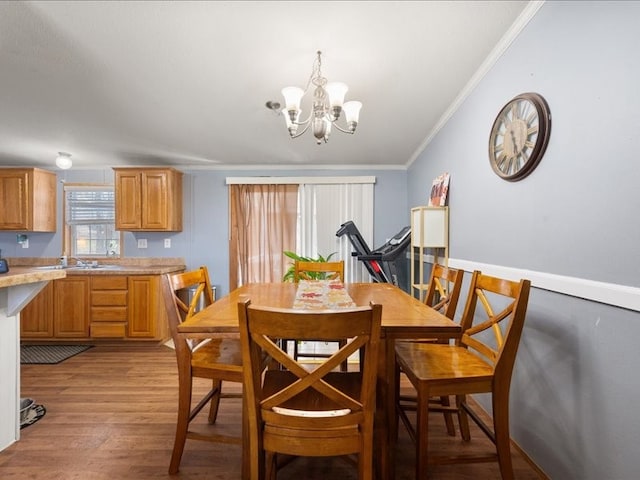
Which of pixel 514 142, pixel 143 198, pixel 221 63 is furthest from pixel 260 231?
pixel 514 142

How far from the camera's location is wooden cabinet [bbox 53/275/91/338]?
3.43m

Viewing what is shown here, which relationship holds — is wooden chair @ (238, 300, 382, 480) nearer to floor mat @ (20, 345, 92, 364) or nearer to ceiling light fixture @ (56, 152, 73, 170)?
floor mat @ (20, 345, 92, 364)

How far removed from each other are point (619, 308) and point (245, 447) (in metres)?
1.55

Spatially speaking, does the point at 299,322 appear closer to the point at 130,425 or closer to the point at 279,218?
the point at 130,425

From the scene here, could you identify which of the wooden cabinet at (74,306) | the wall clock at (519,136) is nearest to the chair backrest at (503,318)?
the wall clock at (519,136)

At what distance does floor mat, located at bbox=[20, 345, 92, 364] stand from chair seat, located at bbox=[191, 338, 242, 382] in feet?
7.79

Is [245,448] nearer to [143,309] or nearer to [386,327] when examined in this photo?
[386,327]

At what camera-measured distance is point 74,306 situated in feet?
11.3

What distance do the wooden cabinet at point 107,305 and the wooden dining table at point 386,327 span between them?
7.80 feet

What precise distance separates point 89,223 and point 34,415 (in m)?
2.78

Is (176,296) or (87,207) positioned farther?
(87,207)

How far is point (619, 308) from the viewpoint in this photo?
3.58 feet

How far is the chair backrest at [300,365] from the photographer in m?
0.94

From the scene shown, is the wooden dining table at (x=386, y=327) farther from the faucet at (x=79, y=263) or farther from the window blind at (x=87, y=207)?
the window blind at (x=87, y=207)
